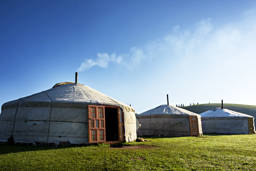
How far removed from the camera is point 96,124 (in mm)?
7043

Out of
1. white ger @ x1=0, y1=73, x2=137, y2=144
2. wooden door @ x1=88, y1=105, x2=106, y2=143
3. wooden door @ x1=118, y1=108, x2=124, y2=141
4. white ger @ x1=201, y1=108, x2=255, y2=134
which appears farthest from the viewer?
white ger @ x1=201, y1=108, x2=255, y2=134

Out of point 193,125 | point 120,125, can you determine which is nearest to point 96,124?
point 120,125

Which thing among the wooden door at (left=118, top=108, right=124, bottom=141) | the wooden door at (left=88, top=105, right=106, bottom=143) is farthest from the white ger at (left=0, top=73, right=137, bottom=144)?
the wooden door at (left=118, top=108, right=124, bottom=141)

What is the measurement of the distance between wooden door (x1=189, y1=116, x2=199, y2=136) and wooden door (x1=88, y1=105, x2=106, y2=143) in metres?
7.25

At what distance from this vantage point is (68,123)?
21.9 ft

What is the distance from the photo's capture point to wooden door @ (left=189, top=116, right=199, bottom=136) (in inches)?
488

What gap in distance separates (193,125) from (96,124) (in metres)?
8.02

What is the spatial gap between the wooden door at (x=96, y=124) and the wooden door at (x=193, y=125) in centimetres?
725

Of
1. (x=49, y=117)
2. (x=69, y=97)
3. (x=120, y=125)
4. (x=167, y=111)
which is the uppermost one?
(x=69, y=97)

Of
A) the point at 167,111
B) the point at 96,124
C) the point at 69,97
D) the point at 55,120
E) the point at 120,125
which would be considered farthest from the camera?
the point at 167,111

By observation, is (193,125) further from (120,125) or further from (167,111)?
(120,125)

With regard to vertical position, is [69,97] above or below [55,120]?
above

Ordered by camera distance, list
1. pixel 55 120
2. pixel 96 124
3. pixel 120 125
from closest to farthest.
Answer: pixel 55 120 < pixel 96 124 < pixel 120 125

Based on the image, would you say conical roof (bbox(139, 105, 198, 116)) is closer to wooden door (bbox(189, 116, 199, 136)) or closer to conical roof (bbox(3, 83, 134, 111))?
wooden door (bbox(189, 116, 199, 136))
